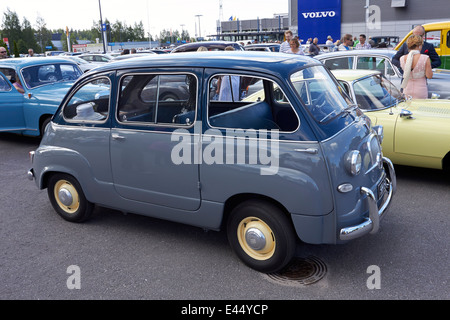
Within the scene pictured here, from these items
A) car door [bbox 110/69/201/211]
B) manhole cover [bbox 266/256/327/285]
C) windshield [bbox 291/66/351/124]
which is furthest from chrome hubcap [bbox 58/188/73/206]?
windshield [bbox 291/66/351/124]

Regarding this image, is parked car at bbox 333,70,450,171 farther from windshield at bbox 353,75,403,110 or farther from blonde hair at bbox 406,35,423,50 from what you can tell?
blonde hair at bbox 406,35,423,50

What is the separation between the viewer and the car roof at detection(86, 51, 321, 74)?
3.62 metres

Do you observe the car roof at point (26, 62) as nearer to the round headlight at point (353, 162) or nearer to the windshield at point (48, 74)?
the windshield at point (48, 74)

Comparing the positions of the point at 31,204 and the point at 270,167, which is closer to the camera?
the point at 270,167

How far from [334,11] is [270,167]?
80.0ft

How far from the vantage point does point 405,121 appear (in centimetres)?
557

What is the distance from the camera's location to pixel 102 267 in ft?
12.8

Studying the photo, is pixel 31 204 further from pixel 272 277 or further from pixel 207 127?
pixel 272 277

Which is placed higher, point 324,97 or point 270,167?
point 324,97

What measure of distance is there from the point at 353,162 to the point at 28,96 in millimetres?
7208

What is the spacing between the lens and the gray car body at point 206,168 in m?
3.33

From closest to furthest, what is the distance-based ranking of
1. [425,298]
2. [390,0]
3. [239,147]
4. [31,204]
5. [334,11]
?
[425,298] < [239,147] < [31,204] < [334,11] < [390,0]

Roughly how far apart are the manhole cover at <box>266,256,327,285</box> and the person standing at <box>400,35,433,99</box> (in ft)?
14.7
